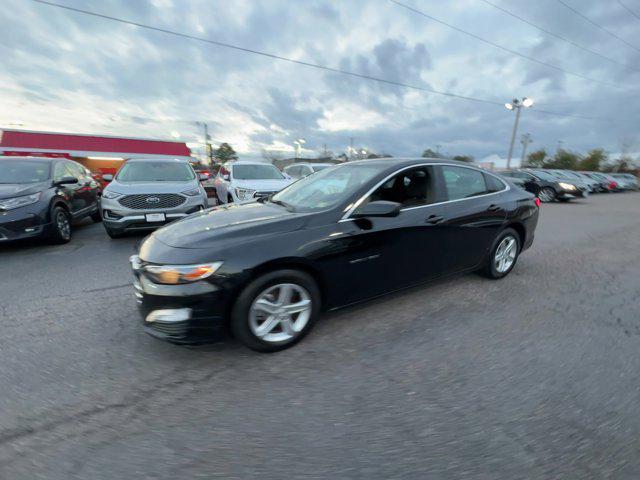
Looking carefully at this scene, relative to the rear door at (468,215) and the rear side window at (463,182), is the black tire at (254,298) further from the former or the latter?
the rear side window at (463,182)

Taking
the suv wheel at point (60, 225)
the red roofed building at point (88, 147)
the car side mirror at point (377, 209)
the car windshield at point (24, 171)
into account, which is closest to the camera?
the car side mirror at point (377, 209)

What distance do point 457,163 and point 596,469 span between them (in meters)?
3.08

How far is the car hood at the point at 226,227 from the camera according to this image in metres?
2.52

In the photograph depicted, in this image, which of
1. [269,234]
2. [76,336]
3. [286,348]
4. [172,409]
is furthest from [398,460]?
[76,336]

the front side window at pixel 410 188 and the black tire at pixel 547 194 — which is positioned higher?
the black tire at pixel 547 194

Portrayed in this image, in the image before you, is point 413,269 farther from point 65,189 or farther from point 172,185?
point 65,189

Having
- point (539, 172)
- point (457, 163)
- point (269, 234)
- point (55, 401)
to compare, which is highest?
point (539, 172)

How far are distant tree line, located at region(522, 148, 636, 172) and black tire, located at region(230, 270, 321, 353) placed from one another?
217ft

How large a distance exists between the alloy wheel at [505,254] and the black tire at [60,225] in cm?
688

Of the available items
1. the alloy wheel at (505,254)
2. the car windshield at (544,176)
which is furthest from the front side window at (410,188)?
the car windshield at (544,176)

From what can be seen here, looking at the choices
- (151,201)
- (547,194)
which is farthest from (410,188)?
(547,194)

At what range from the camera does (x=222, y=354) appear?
262cm

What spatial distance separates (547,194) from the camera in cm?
1523

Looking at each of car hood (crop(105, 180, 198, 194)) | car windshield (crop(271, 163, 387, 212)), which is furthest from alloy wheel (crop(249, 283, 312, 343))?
car hood (crop(105, 180, 198, 194))
